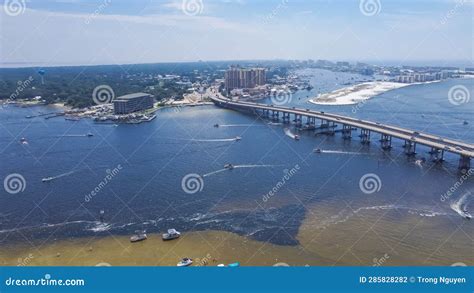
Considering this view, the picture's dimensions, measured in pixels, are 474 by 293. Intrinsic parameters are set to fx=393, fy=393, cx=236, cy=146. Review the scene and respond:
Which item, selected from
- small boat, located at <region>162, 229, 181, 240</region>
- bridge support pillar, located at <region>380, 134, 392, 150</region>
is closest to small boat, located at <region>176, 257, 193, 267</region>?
small boat, located at <region>162, 229, 181, 240</region>

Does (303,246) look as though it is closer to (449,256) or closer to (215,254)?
(215,254)

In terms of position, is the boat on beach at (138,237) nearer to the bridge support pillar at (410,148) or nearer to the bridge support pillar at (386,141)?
the bridge support pillar at (410,148)

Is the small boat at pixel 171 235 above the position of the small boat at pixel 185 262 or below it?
above

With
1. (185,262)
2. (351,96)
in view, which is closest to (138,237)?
(185,262)

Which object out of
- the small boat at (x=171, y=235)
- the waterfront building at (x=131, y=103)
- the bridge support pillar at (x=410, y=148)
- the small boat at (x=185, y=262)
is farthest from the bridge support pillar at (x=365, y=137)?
the waterfront building at (x=131, y=103)

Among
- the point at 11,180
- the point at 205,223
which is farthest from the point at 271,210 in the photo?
the point at 11,180

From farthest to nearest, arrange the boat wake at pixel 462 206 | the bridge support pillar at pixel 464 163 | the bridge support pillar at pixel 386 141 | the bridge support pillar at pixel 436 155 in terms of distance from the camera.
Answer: the bridge support pillar at pixel 386 141, the bridge support pillar at pixel 436 155, the bridge support pillar at pixel 464 163, the boat wake at pixel 462 206
